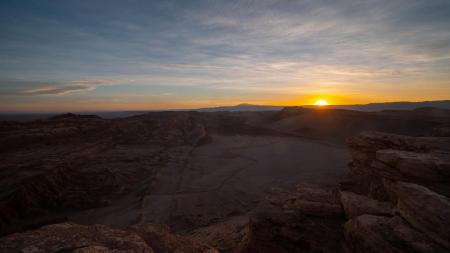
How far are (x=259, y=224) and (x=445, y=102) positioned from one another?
128936 millimetres

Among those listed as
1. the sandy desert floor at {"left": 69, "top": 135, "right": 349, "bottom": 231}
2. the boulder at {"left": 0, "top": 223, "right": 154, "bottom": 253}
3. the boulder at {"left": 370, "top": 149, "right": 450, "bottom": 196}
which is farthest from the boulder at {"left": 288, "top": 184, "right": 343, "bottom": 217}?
Answer: the boulder at {"left": 0, "top": 223, "right": 154, "bottom": 253}

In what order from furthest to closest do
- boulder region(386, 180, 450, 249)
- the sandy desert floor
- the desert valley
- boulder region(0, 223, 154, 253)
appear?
the sandy desert floor
the desert valley
boulder region(386, 180, 450, 249)
boulder region(0, 223, 154, 253)

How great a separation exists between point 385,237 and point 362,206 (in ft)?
5.16

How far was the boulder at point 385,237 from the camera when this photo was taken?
365 cm

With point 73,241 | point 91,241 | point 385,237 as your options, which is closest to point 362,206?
point 385,237

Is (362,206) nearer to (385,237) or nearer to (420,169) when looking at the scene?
(420,169)

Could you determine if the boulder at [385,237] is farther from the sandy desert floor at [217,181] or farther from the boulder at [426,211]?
the sandy desert floor at [217,181]

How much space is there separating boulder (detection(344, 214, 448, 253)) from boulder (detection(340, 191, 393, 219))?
66 cm

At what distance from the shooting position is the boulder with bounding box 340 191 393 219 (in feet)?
17.1

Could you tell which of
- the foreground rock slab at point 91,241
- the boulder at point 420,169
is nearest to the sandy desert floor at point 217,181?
the foreground rock slab at point 91,241

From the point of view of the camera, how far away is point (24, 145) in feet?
61.2

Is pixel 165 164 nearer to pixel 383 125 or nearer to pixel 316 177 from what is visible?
pixel 316 177

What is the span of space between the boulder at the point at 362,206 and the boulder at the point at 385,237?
2.15 feet

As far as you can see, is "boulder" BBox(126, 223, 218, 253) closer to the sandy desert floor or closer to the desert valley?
the desert valley
